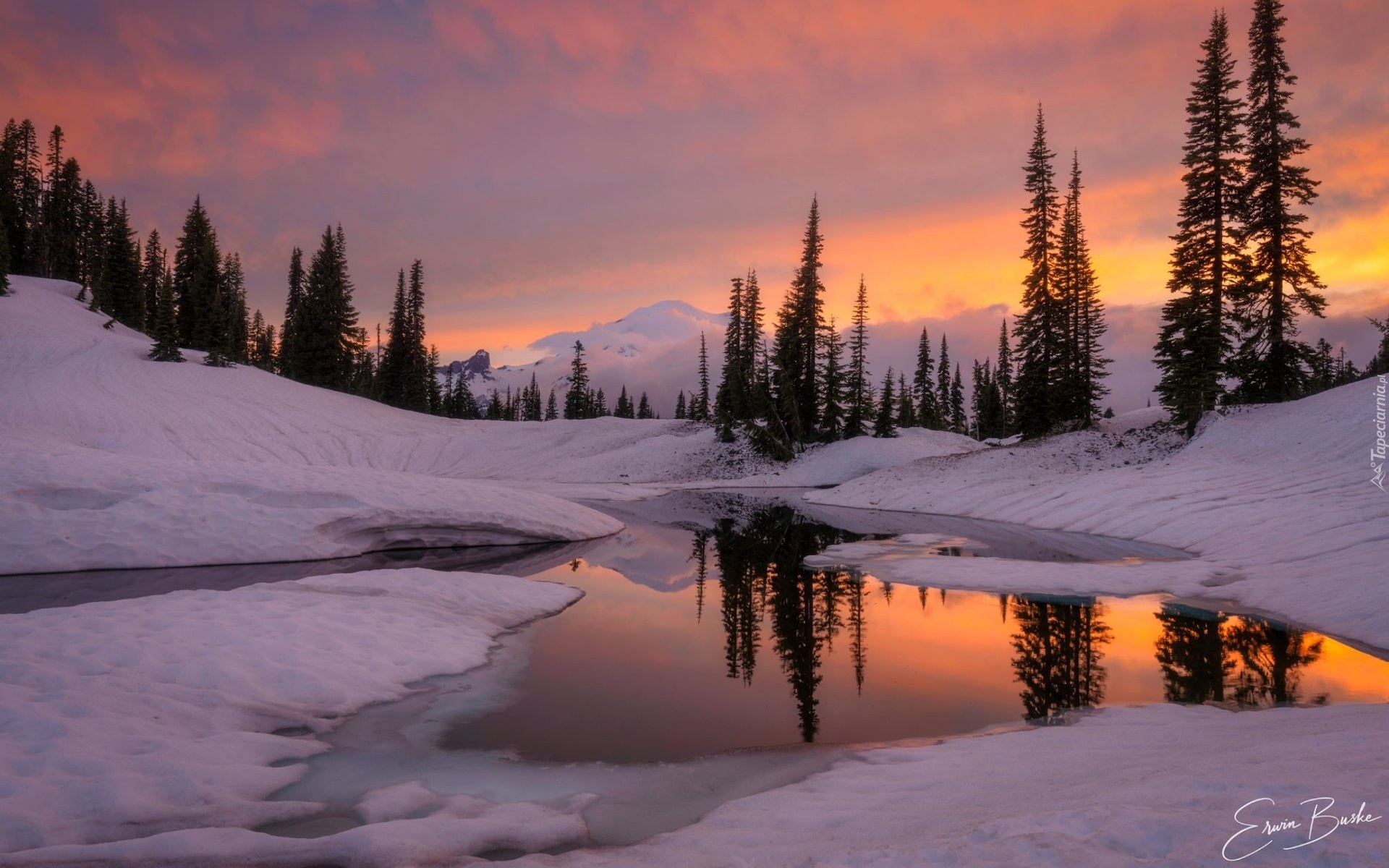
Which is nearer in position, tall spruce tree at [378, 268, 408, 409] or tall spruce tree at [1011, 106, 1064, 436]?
tall spruce tree at [1011, 106, 1064, 436]

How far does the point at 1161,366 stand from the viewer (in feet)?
118

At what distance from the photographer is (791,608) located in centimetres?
1430

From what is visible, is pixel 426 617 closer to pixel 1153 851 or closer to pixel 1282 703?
pixel 1153 851

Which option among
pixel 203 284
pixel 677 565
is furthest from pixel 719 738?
pixel 203 284

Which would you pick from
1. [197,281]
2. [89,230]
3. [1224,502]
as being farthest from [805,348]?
[89,230]

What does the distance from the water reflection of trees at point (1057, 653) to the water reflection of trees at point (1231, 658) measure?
0.89 metres

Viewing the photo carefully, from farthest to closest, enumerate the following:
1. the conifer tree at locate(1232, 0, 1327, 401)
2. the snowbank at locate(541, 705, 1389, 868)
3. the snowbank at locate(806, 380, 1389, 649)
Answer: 1. the conifer tree at locate(1232, 0, 1327, 401)
2. the snowbank at locate(806, 380, 1389, 649)
3. the snowbank at locate(541, 705, 1389, 868)

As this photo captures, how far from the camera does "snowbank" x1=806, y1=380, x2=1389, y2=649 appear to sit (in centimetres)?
1341

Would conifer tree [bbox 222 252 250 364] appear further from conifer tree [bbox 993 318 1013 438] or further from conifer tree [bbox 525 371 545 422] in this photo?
conifer tree [bbox 993 318 1013 438]

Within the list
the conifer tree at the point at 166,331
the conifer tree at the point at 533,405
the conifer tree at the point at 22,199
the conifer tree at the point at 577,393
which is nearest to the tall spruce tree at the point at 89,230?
the conifer tree at the point at 22,199

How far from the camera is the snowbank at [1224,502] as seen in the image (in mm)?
13414

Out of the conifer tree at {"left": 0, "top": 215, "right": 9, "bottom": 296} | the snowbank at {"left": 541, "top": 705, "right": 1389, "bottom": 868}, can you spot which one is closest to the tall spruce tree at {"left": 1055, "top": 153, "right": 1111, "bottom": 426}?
the snowbank at {"left": 541, "top": 705, "right": 1389, "bottom": 868}
